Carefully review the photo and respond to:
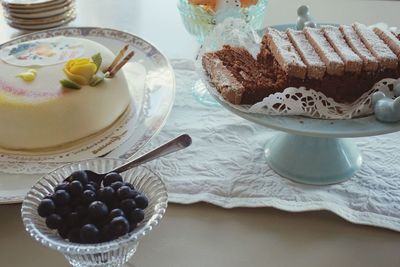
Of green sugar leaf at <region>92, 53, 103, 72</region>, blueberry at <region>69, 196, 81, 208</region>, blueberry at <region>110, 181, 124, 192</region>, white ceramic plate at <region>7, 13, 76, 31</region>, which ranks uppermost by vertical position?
green sugar leaf at <region>92, 53, 103, 72</region>

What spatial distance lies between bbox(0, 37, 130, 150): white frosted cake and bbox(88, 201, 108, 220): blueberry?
A: 30 centimetres

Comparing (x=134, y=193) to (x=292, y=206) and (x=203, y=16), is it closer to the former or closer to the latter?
(x=292, y=206)

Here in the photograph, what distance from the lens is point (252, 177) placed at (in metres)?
0.85

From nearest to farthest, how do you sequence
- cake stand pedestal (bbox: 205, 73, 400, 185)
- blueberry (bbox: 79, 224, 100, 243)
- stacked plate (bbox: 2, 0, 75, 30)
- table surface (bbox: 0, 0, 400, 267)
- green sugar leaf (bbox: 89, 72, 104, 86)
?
blueberry (bbox: 79, 224, 100, 243)
table surface (bbox: 0, 0, 400, 267)
cake stand pedestal (bbox: 205, 73, 400, 185)
green sugar leaf (bbox: 89, 72, 104, 86)
stacked plate (bbox: 2, 0, 75, 30)

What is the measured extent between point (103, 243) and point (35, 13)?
852 millimetres

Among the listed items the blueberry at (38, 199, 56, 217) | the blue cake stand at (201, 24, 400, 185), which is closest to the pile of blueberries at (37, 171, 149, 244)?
the blueberry at (38, 199, 56, 217)

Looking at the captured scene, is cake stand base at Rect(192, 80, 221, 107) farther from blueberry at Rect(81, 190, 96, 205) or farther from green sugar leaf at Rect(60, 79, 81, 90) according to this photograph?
blueberry at Rect(81, 190, 96, 205)

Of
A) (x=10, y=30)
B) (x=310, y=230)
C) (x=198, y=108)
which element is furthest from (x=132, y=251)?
(x=10, y=30)

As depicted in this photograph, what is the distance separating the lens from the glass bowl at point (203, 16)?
3.58 feet

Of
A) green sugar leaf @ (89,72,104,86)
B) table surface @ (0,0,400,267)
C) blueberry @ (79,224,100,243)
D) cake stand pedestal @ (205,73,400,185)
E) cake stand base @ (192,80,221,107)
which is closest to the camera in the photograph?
blueberry @ (79,224,100,243)

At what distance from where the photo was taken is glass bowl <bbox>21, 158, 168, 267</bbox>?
0.60 metres

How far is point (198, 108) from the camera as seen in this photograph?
1.03 m

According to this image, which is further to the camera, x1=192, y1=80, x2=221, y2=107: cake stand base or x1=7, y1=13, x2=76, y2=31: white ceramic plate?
x1=7, y1=13, x2=76, y2=31: white ceramic plate

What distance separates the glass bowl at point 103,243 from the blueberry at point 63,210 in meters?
0.02
